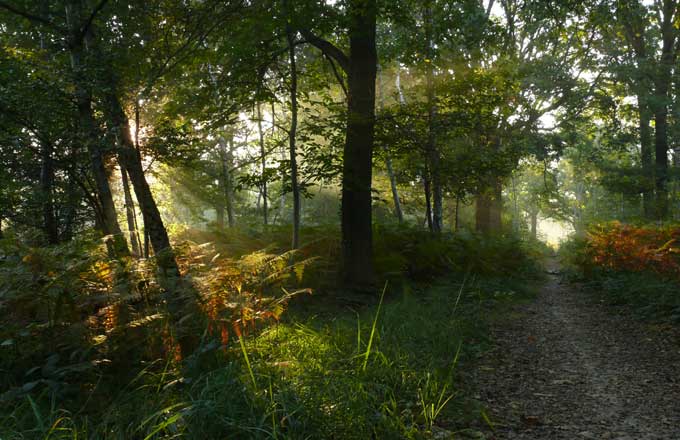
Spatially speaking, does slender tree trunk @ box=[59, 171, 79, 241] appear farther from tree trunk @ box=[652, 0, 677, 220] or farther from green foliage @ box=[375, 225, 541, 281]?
tree trunk @ box=[652, 0, 677, 220]

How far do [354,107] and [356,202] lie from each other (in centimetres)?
193

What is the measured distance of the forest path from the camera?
3.70m

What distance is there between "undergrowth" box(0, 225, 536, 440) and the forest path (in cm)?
41

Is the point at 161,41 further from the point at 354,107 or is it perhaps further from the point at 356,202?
the point at 356,202

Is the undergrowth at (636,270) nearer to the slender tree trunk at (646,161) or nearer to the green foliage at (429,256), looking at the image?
the green foliage at (429,256)

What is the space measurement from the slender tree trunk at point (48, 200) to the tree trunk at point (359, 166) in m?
6.97

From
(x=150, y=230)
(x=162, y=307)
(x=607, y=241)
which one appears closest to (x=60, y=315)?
(x=162, y=307)

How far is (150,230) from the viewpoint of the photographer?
784 centimetres

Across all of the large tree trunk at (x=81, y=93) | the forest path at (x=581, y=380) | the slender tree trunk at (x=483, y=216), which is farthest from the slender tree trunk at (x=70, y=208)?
the slender tree trunk at (x=483, y=216)

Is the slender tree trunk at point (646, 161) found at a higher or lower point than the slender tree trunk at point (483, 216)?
higher

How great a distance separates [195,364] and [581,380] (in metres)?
3.86

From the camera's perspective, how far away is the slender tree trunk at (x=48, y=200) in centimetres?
1087

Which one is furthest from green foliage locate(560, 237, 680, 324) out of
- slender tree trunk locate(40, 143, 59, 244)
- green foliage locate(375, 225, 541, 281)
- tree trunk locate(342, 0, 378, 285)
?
slender tree trunk locate(40, 143, 59, 244)

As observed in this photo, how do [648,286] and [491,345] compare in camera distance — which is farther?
[648,286]
